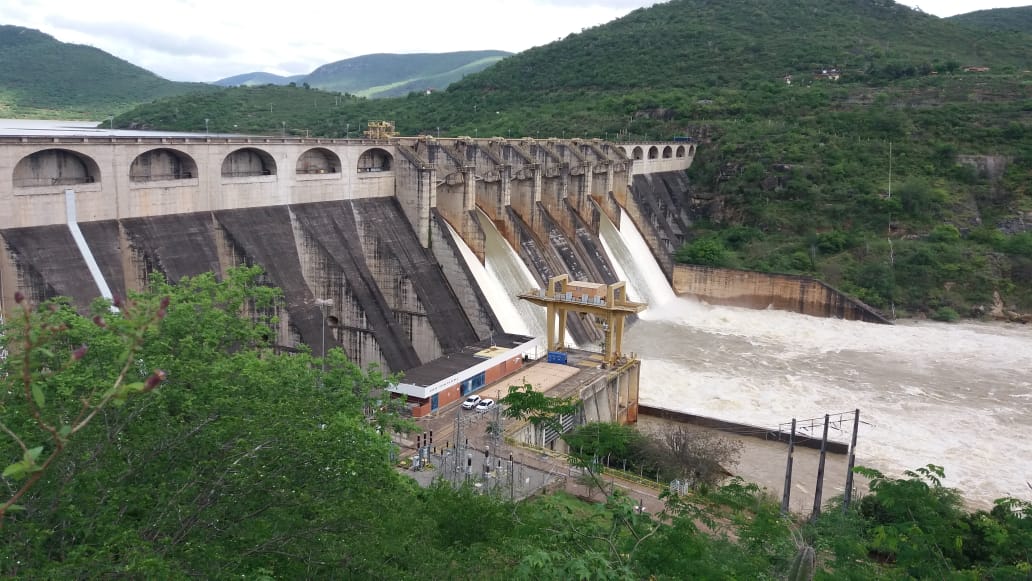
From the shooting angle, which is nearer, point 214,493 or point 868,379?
point 214,493

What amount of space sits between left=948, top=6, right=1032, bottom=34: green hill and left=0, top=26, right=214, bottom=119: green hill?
109 metres

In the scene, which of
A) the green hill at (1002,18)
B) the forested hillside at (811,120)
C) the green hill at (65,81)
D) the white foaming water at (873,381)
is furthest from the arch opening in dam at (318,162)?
the green hill at (1002,18)

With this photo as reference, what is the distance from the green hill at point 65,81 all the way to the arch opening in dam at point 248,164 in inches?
2521

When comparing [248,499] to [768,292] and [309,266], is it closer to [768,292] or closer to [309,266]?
[309,266]

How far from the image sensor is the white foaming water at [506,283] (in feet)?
95.3

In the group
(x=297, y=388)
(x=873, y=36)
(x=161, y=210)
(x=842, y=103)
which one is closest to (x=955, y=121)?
(x=842, y=103)

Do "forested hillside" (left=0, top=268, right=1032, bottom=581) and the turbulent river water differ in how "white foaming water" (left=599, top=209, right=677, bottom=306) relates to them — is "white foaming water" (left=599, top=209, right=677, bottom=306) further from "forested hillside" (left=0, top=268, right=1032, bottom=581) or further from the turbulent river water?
"forested hillside" (left=0, top=268, right=1032, bottom=581)

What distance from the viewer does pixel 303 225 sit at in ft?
84.8

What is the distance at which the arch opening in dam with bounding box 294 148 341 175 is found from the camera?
2816cm

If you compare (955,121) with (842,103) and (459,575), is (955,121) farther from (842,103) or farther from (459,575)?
(459,575)

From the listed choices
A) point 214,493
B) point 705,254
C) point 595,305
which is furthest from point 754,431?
point 214,493

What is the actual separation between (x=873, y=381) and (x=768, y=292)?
1171 centimetres

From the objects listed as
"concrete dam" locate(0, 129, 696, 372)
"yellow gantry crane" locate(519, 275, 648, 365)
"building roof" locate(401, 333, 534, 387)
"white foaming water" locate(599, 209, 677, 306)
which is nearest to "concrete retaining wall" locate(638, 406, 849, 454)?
"yellow gantry crane" locate(519, 275, 648, 365)

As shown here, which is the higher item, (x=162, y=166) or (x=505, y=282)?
(x=162, y=166)
